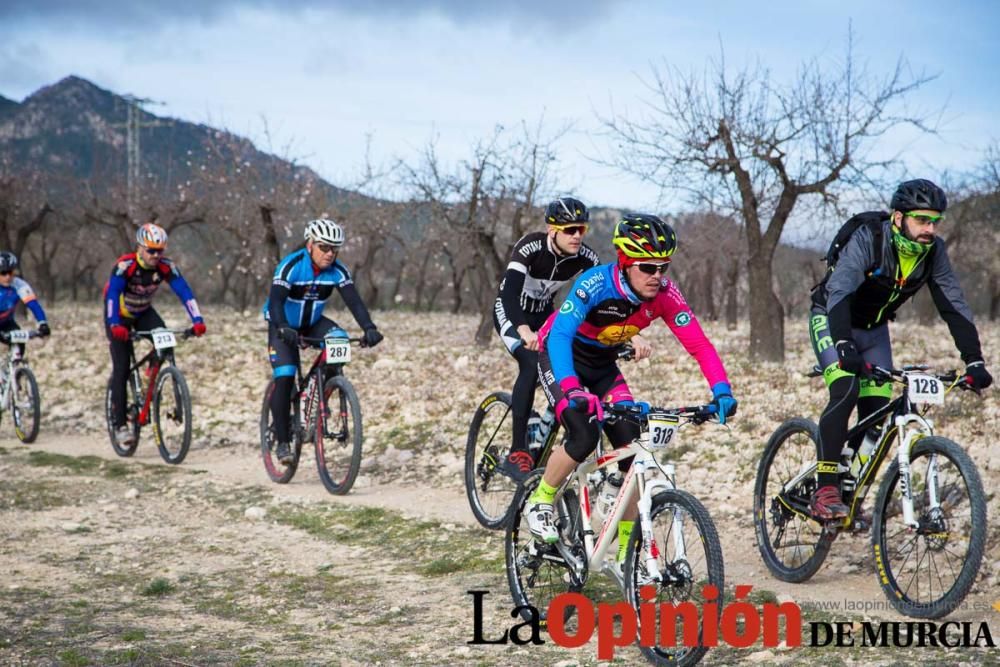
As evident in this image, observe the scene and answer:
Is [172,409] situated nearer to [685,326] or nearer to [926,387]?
[685,326]

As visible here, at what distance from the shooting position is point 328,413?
29.2ft

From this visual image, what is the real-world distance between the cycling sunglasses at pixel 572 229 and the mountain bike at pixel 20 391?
27.8ft

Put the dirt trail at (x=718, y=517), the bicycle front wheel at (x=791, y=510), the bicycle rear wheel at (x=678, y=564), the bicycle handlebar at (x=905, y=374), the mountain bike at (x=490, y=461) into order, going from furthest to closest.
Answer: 1. the mountain bike at (x=490, y=461)
2. the bicycle front wheel at (x=791, y=510)
3. the dirt trail at (x=718, y=517)
4. the bicycle handlebar at (x=905, y=374)
5. the bicycle rear wheel at (x=678, y=564)

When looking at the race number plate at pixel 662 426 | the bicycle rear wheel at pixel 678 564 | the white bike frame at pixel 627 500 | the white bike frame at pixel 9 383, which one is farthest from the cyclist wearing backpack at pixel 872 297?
the white bike frame at pixel 9 383

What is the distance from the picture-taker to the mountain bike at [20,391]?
481 inches

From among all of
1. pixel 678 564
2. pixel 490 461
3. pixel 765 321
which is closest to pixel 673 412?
pixel 678 564

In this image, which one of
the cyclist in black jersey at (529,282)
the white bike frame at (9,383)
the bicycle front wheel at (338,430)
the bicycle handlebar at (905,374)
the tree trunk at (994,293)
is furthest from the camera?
the tree trunk at (994,293)

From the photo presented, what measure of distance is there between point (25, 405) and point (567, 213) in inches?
350

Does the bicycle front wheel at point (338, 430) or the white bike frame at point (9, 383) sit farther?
the white bike frame at point (9, 383)

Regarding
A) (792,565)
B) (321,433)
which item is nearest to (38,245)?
(321,433)

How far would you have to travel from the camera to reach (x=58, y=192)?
48.3 m

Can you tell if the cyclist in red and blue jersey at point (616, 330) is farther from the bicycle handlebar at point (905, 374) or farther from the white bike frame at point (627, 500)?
the bicycle handlebar at point (905, 374)

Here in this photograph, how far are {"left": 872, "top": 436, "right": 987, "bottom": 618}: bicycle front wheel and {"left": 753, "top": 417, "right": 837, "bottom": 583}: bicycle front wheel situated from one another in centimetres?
54

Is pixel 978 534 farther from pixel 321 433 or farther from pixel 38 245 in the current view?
pixel 38 245
